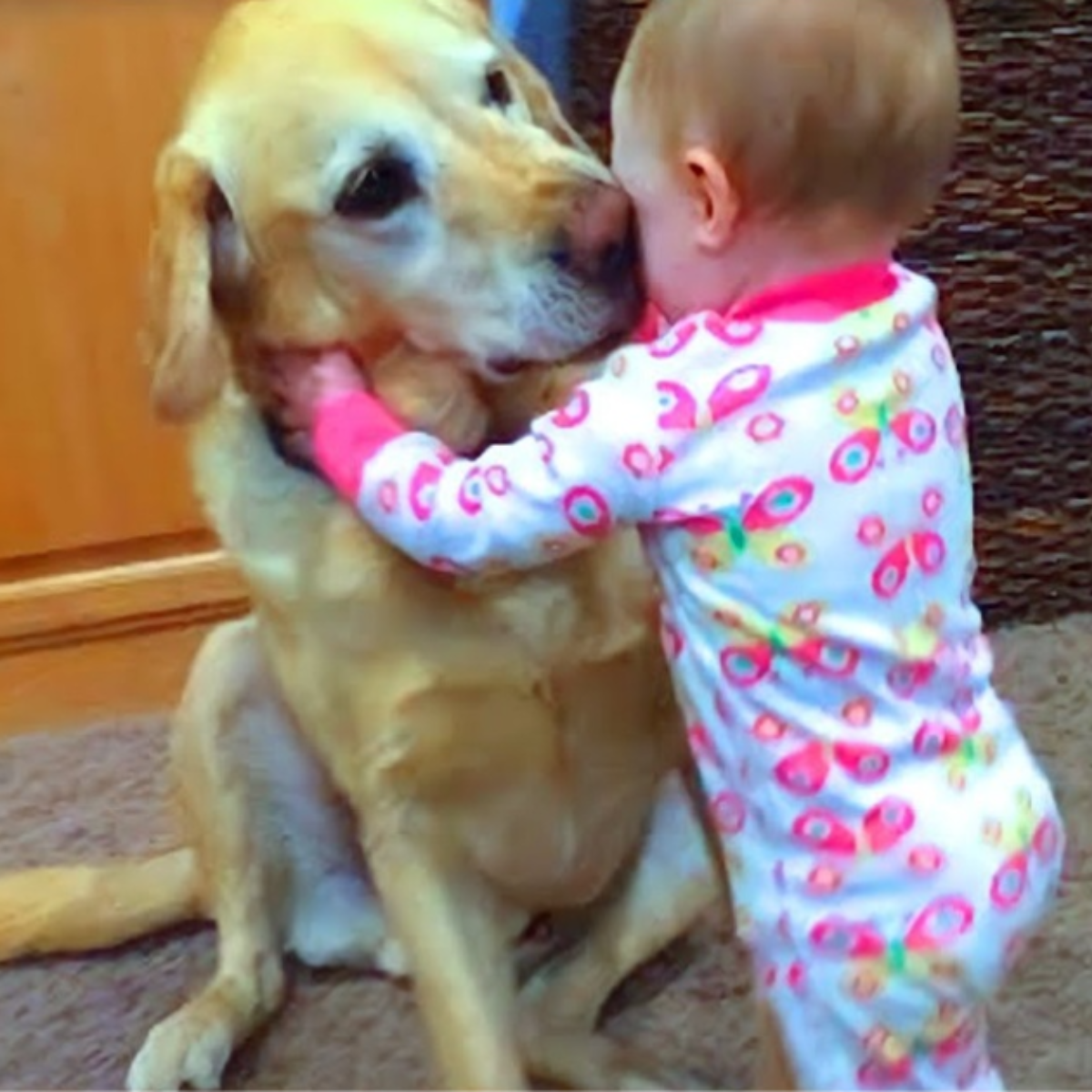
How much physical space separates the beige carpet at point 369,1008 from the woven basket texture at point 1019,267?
0.19 meters

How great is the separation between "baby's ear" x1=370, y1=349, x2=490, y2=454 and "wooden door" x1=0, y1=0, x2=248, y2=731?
0.64 meters

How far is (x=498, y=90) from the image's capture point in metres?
1.26

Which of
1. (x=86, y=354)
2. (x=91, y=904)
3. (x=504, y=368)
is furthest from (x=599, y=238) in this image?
(x=86, y=354)

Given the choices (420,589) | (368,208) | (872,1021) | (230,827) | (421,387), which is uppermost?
(368,208)

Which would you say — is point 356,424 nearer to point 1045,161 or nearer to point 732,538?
point 732,538

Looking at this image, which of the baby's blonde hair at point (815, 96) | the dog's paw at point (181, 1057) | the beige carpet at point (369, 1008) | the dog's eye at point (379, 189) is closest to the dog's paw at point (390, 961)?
the beige carpet at point (369, 1008)

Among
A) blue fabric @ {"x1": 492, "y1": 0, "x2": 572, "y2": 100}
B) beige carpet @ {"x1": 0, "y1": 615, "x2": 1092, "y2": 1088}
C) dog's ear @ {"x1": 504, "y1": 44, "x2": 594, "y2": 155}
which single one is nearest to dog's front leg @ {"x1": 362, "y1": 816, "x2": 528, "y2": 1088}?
beige carpet @ {"x1": 0, "y1": 615, "x2": 1092, "y2": 1088}

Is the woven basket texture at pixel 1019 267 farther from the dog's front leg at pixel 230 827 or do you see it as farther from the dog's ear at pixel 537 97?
the dog's front leg at pixel 230 827

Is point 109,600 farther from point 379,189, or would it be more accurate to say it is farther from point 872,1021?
point 872,1021

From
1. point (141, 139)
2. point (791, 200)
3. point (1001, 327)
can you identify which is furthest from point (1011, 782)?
point (141, 139)

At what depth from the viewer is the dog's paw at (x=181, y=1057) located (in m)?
1.47

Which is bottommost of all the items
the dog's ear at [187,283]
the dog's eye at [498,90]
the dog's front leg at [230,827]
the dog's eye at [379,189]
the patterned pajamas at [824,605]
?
the dog's front leg at [230,827]

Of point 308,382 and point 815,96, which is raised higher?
point 815,96

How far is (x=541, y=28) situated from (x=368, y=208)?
1.75ft
